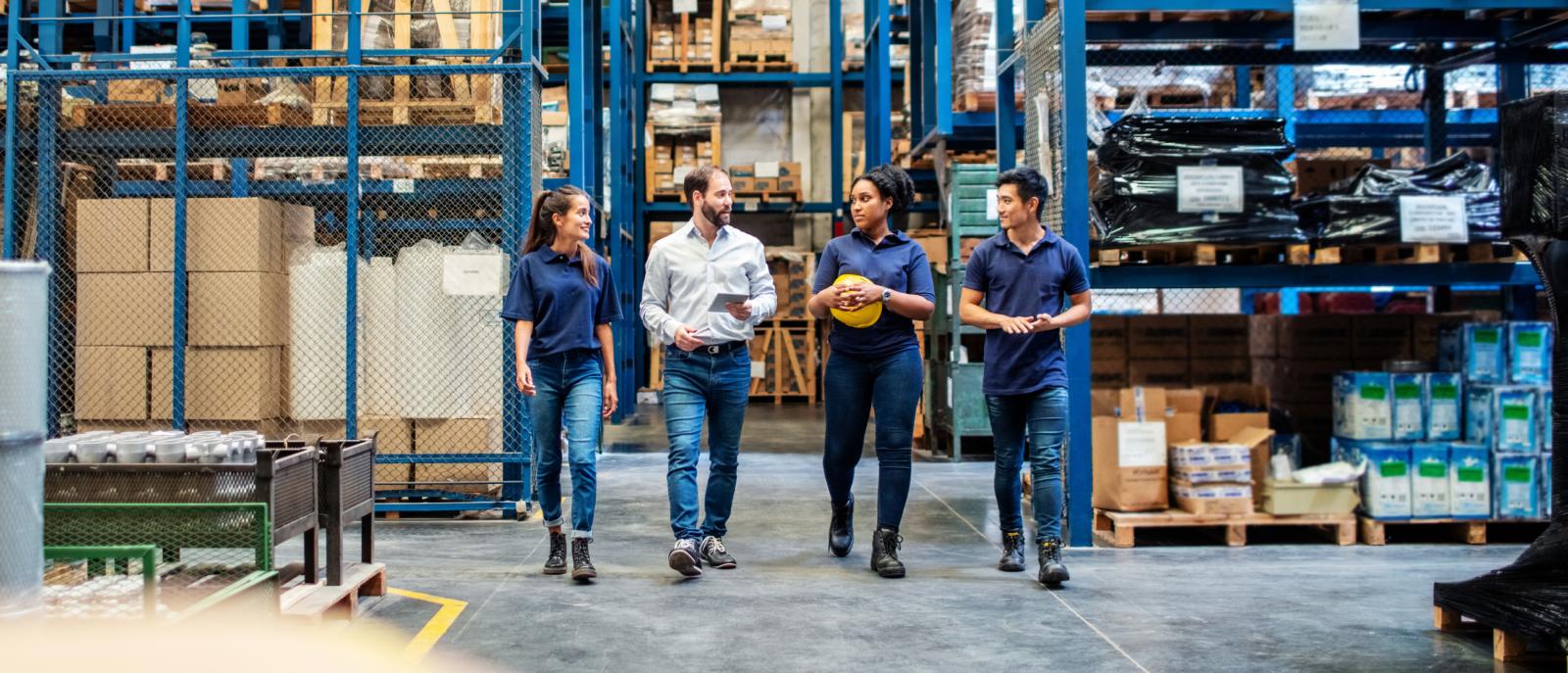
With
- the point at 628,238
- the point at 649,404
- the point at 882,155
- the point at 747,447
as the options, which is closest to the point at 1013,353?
the point at 747,447

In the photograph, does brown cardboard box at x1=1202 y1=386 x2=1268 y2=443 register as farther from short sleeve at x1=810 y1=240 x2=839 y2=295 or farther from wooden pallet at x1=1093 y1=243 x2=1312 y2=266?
short sleeve at x1=810 y1=240 x2=839 y2=295

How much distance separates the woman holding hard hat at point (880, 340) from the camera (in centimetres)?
529

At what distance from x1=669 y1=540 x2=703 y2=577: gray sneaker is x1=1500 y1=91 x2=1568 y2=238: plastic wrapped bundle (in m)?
3.37

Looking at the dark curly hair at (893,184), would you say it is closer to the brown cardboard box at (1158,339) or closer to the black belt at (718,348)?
the black belt at (718,348)

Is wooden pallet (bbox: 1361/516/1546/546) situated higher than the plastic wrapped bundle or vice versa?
the plastic wrapped bundle

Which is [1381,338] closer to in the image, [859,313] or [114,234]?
[859,313]

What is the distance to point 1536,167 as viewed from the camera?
165 inches

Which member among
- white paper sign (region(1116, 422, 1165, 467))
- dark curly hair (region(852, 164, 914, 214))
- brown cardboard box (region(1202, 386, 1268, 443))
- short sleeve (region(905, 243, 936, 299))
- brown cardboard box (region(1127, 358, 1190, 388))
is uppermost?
dark curly hair (region(852, 164, 914, 214))

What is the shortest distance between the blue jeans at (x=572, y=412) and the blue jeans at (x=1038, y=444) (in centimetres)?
174

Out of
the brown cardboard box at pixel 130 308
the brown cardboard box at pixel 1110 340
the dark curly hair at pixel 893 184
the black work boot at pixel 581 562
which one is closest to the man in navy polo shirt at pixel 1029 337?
the dark curly hair at pixel 893 184

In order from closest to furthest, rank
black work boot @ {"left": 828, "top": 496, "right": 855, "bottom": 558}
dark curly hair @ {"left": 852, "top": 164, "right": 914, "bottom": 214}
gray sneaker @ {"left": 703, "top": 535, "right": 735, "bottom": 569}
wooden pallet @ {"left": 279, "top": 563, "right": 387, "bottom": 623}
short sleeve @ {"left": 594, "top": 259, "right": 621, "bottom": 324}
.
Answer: wooden pallet @ {"left": 279, "top": 563, "right": 387, "bottom": 623} → dark curly hair @ {"left": 852, "top": 164, "right": 914, "bottom": 214} → short sleeve @ {"left": 594, "top": 259, "right": 621, "bottom": 324} → gray sneaker @ {"left": 703, "top": 535, "right": 735, "bottom": 569} → black work boot @ {"left": 828, "top": 496, "right": 855, "bottom": 558}

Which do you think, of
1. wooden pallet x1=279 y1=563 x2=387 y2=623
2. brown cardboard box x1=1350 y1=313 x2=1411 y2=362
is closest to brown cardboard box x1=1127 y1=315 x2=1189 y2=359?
brown cardboard box x1=1350 y1=313 x2=1411 y2=362

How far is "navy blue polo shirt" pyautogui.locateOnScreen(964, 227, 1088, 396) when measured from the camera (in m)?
5.30

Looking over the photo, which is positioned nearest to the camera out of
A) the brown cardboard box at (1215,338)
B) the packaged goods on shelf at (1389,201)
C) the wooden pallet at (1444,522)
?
the wooden pallet at (1444,522)
